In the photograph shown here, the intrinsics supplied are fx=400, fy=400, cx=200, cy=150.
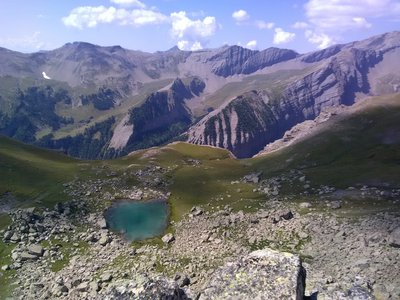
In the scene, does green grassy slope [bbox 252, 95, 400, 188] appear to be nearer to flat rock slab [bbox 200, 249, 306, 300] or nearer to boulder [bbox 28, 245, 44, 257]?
boulder [bbox 28, 245, 44, 257]

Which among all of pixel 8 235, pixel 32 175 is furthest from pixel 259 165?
pixel 8 235

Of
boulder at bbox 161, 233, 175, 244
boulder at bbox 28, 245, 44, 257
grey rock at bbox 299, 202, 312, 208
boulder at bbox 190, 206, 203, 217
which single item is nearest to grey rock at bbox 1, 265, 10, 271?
boulder at bbox 28, 245, 44, 257

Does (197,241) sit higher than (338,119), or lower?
lower

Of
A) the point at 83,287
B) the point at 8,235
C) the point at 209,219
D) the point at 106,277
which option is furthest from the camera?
the point at 209,219

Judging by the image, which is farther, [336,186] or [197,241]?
[336,186]

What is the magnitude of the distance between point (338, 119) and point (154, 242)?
269ft

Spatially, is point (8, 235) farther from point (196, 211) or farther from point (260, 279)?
point (260, 279)

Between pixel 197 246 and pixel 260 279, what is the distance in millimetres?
41185

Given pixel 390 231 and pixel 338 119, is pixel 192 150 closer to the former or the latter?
pixel 338 119

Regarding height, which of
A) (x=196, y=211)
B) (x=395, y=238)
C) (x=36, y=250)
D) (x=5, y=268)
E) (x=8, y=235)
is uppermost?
(x=395, y=238)

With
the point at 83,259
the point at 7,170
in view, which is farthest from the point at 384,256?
the point at 7,170

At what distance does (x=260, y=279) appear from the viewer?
1711cm

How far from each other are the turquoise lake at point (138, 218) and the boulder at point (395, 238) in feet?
116

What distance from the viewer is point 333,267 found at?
4559 cm
